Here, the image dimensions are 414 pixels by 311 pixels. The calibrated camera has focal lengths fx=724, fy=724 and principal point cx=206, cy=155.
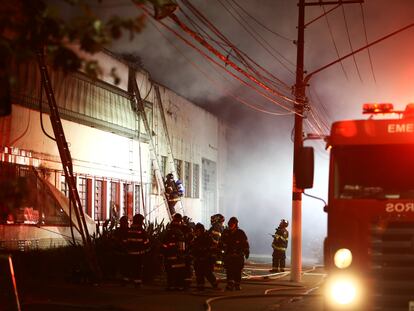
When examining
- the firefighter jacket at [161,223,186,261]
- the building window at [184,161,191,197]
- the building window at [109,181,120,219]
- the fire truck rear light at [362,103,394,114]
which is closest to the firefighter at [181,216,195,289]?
the firefighter jacket at [161,223,186,261]

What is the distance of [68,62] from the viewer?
5637 millimetres

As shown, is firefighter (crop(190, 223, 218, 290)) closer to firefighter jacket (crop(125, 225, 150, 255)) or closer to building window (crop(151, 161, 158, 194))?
firefighter jacket (crop(125, 225, 150, 255))

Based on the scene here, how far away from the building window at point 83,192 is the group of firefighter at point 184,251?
3510 millimetres

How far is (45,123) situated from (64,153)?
2232 millimetres

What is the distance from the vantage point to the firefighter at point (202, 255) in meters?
16.3

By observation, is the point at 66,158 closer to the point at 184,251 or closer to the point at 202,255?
the point at 184,251

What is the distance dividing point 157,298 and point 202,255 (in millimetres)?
2230

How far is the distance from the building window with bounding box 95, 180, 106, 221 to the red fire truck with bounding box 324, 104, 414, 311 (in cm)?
1275

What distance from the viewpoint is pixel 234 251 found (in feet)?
54.0

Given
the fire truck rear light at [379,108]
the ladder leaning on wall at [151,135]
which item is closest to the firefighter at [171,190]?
the ladder leaning on wall at [151,135]

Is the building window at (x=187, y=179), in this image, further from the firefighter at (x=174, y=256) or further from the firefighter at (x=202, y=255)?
the firefighter at (x=174, y=256)

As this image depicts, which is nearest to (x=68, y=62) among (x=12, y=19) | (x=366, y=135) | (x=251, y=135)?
(x=12, y=19)

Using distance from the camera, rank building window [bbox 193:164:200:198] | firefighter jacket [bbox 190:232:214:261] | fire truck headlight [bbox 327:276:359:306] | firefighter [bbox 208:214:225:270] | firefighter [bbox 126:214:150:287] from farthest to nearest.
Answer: building window [bbox 193:164:200:198], firefighter [bbox 208:214:225:270], firefighter jacket [bbox 190:232:214:261], firefighter [bbox 126:214:150:287], fire truck headlight [bbox 327:276:359:306]

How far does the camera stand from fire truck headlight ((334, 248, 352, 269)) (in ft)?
27.0
